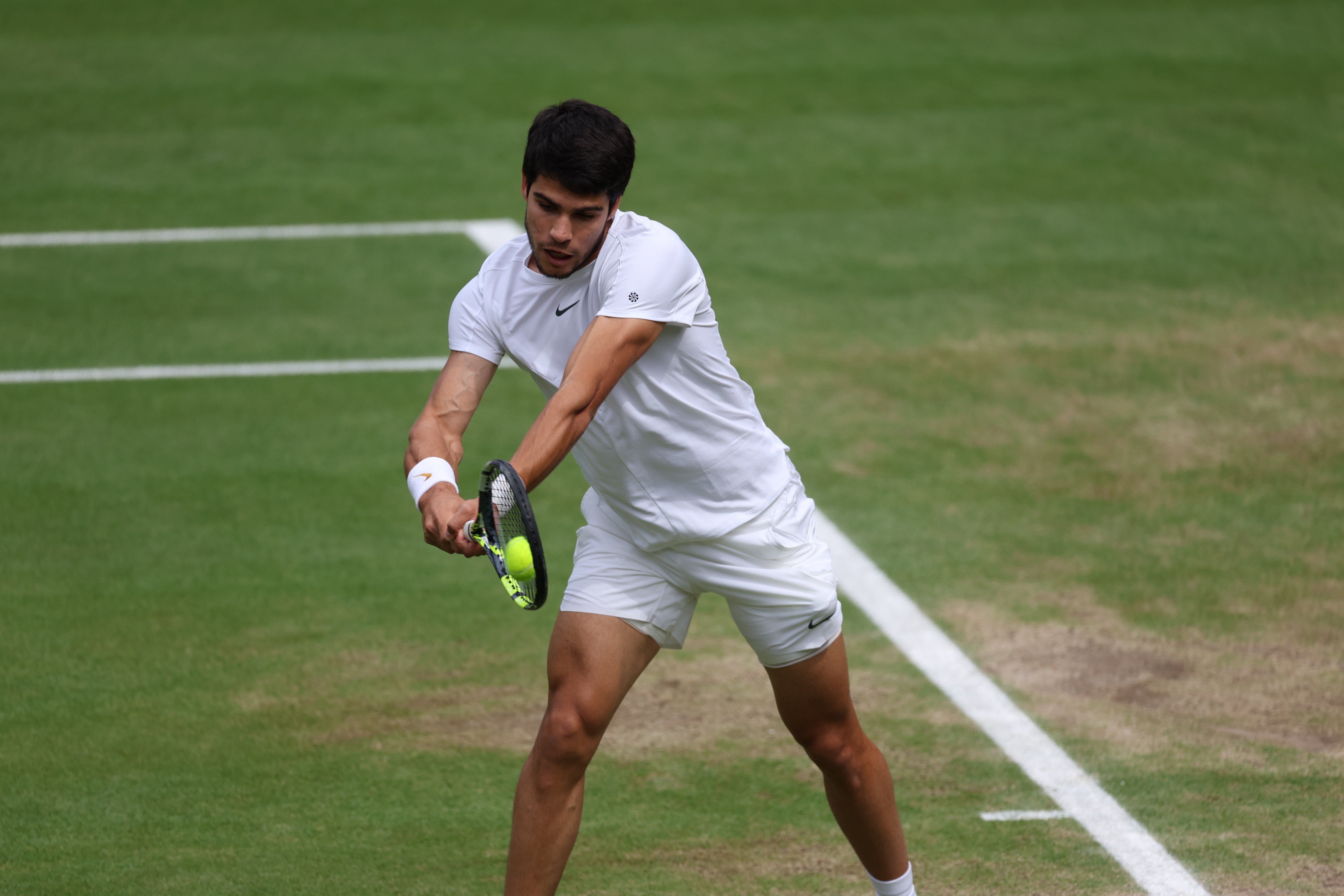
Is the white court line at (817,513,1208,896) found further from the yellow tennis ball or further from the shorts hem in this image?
the yellow tennis ball

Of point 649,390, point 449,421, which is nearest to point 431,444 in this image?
point 449,421

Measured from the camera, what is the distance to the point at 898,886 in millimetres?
4441

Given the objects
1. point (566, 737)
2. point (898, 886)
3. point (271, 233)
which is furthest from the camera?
point (271, 233)

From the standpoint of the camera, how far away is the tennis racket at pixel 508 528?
11.8 feet

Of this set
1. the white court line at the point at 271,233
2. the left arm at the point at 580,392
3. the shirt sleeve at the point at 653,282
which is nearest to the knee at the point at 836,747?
the left arm at the point at 580,392

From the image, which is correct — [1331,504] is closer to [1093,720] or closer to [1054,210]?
[1093,720]

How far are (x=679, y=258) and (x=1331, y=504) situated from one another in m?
4.73

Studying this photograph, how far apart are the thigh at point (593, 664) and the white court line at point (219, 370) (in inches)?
192

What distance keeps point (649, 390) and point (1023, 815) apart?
2041mm

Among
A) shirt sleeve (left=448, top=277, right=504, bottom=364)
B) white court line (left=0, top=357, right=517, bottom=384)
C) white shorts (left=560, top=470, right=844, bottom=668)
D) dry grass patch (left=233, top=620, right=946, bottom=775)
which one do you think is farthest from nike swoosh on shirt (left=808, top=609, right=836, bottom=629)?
white court line (left=0, top=357, right=517, bottom=384)

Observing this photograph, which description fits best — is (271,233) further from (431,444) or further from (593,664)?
(593,664)

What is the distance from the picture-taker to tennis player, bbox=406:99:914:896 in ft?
12.9

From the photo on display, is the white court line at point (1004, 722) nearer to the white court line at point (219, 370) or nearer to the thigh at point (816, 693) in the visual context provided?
the thigh at point (816, 693)

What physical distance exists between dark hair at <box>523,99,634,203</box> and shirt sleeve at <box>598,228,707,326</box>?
15 centimetres
